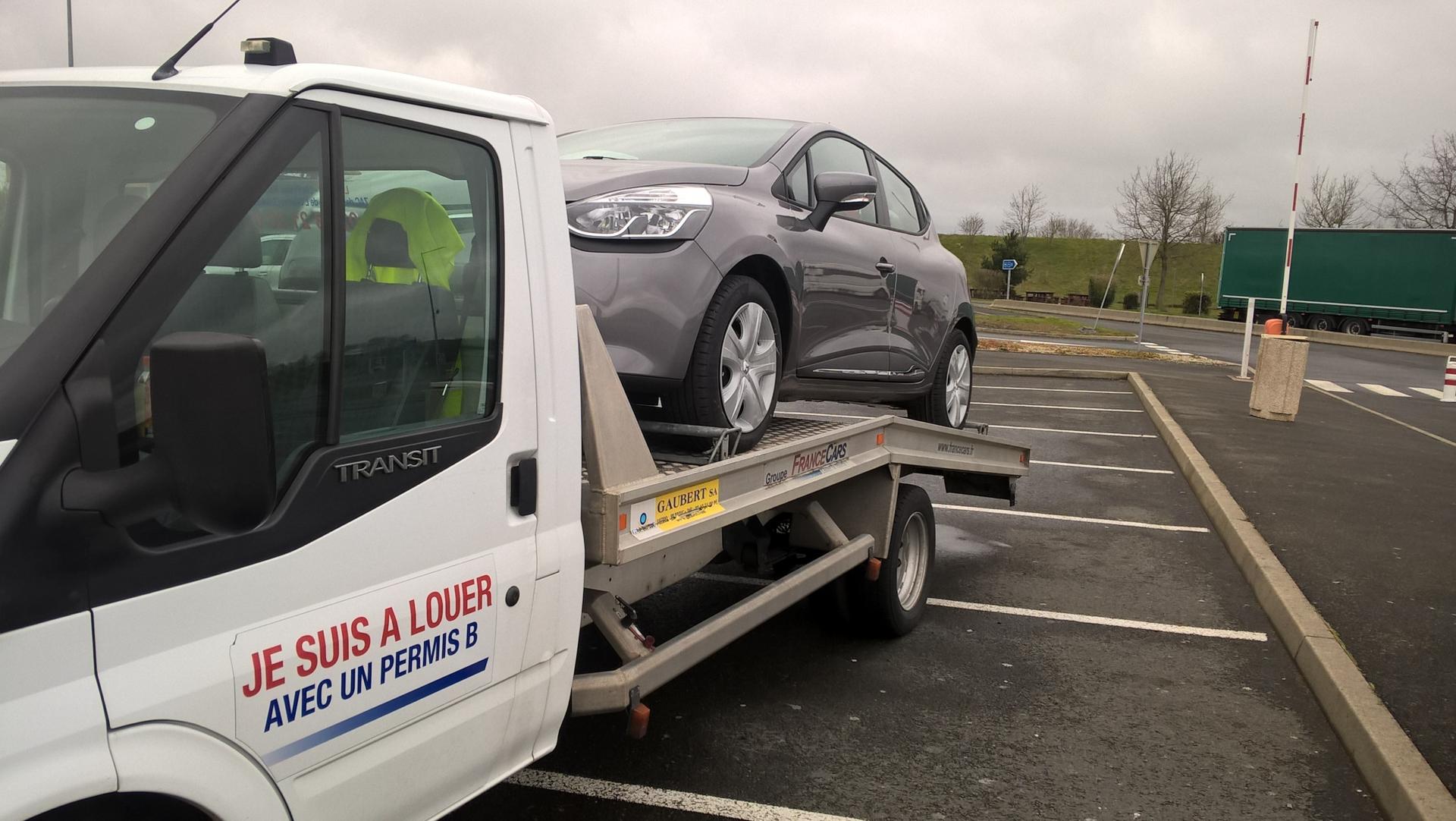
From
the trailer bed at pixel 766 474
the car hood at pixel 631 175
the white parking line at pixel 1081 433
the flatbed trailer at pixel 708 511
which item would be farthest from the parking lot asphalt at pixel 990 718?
the white parking line at pixel 1081 433

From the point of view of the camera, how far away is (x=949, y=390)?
22.0 feet

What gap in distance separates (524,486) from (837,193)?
2.41 metres

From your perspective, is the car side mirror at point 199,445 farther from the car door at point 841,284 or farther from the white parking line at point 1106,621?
the white parking line at point 1106,621

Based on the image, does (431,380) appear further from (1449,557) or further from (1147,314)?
(1147,314)

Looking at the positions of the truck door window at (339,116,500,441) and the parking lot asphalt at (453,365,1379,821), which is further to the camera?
the parking lot asphalt at (453,365,1379,821)

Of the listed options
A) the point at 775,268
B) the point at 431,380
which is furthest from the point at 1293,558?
the point at 431,380

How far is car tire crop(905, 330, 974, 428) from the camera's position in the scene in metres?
6.52

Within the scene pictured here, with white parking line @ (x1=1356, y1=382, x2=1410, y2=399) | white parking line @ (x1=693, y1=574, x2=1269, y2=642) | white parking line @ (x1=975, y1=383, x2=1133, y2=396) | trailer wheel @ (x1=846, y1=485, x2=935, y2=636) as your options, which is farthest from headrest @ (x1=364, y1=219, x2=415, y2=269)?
white parking line @ (x1=1356, y1=382, x2=1410, y2=399)

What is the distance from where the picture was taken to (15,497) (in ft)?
5.12

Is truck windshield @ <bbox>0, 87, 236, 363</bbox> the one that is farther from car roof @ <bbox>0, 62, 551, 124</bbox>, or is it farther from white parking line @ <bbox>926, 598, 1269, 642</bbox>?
white parking line @ <bbox>926, 598, 1269, 642</bbox>

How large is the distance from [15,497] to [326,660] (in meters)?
0.69

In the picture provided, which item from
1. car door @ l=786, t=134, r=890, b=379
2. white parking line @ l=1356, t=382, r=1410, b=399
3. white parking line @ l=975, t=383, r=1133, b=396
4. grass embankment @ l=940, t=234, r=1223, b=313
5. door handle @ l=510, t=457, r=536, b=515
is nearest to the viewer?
door handle @ l=510, t=457, r=536, b=515

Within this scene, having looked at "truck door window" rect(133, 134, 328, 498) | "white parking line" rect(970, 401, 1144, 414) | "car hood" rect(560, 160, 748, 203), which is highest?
"car hood" rect(560, 160, 748, 203)

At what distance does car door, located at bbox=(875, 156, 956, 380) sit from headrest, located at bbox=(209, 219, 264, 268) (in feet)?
13.1
